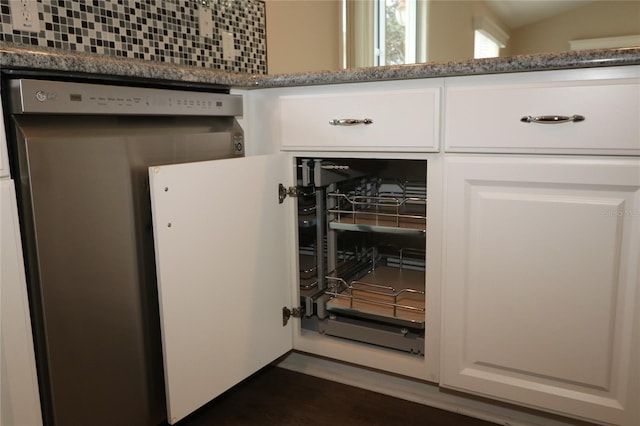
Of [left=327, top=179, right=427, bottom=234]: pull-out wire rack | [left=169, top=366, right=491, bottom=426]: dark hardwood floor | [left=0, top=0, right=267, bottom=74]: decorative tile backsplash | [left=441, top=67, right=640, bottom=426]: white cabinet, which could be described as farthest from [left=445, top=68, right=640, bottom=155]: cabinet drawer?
[left=0, top=0, right=267, bottom=74]: decorative tile backsplash

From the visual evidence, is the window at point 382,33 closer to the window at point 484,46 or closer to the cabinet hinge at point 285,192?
the window at point 484,46

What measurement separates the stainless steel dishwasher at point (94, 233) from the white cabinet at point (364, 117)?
0.31 meters

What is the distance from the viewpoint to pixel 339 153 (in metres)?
1.45

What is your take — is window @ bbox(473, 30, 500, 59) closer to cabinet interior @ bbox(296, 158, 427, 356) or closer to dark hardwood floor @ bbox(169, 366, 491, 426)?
cabinet interior @ bbox(296, 158, 427, 356)

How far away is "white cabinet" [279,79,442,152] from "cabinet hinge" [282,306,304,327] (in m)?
0.51

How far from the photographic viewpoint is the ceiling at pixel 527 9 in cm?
208

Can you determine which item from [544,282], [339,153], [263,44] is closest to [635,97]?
[544,282]

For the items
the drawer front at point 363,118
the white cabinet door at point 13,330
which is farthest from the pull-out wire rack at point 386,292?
the white cabinet door at point 13,330

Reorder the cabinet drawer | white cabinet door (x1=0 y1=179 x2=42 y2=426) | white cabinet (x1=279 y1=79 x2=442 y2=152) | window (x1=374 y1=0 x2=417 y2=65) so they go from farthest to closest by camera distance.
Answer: window (x1=374 y1=0 x2=417 y2=65) < white cabinet (x1=279 y1=79 x2=442 y2=152) < the cabinet drawer < white cabinet door (x1=0 y1=179 x2=42 y2=426)

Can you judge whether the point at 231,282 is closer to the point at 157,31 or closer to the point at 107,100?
the point at 107,100

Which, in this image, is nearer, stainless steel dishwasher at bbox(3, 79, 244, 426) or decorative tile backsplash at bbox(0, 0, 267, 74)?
stainless steel dishwasher at bbox(3, 79, 244, 426)

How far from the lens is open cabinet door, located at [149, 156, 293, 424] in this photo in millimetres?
1155

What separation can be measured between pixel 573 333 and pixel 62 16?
153 cm

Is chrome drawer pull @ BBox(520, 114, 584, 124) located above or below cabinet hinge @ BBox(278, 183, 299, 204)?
above
